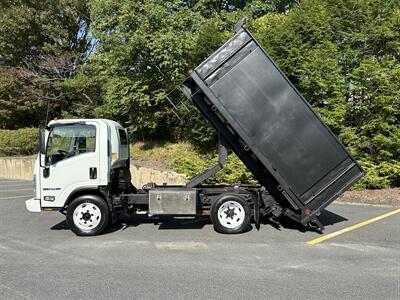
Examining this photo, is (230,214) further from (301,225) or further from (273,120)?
(273,120)

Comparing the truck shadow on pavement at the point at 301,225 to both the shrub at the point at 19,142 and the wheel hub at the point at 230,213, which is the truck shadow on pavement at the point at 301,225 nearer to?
the wheel hub at the point at 230,213

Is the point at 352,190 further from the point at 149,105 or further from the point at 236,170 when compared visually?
the point at 149,105

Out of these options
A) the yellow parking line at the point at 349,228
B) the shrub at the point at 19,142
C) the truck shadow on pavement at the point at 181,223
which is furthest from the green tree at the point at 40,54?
the yellow parking line at the point at 349,228

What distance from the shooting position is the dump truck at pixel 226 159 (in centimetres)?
747

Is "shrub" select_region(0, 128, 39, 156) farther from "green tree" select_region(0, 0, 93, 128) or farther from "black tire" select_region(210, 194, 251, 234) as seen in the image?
"black tire" select_region(210, 194, 251, 234)

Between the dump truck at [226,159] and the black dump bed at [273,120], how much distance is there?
17mm

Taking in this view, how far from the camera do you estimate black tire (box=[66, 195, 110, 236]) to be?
26.6 ft

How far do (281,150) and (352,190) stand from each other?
645 cm

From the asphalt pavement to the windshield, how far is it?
1569 millimetres

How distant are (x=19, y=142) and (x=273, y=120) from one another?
23.1m

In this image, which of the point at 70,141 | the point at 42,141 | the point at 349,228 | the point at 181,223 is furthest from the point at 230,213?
the point at 42,141

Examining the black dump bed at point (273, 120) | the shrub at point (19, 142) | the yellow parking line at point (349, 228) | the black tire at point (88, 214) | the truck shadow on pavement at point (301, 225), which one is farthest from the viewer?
the shrub at point (19, 142)

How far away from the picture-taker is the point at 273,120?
294 inches

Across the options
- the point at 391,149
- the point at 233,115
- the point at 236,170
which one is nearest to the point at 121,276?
the point at 233,115
